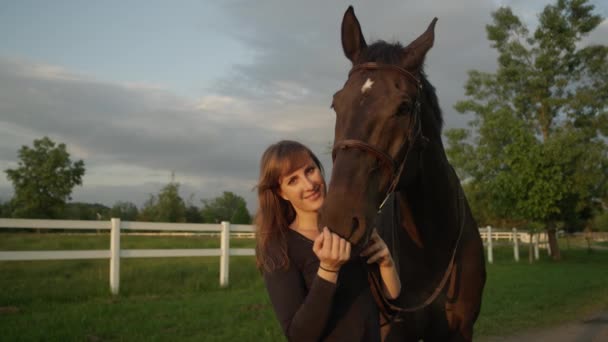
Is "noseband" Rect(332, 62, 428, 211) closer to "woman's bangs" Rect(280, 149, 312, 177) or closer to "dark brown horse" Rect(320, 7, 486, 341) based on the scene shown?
"dark brown horse" Rect(320, 7, 486, 341)

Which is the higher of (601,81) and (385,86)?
(601,81)

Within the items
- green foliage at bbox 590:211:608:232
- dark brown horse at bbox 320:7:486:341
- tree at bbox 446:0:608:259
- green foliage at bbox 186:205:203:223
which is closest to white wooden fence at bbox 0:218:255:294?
dark brown horse at bbox 320:7:486:341

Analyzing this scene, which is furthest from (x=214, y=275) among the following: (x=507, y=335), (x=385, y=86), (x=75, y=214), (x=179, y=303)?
(x=75, y=214)

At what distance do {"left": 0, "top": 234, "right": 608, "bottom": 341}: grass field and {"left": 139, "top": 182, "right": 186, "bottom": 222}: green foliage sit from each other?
4747cm

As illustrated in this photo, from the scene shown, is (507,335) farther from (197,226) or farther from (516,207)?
(516,207)

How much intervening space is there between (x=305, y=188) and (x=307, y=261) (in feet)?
1.02

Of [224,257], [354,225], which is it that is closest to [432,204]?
[354,225]

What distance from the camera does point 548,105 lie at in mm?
25516

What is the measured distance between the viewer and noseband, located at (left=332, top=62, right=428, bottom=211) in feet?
6.27

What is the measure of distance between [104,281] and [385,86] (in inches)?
332

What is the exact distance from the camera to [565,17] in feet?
84.6

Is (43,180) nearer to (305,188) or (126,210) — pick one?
(126,210)

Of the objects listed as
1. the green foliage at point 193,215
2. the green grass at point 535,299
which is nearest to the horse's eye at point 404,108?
the green grass at point 535,299

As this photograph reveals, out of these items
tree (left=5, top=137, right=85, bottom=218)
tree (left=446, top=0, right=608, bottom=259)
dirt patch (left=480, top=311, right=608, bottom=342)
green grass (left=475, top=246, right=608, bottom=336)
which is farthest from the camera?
tree (left=5, top=137, right=85, bottom=218)
